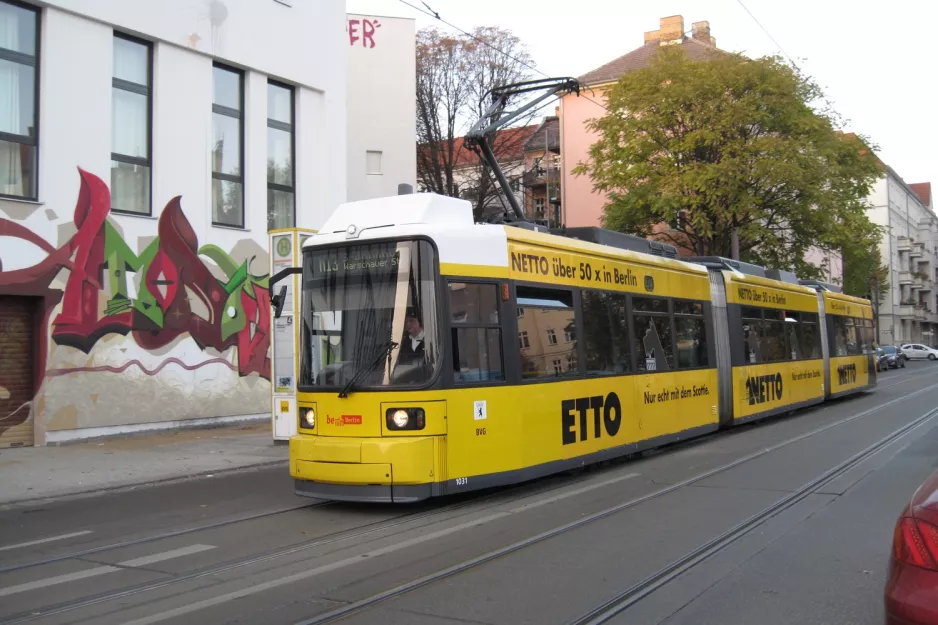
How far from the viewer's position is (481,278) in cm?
899

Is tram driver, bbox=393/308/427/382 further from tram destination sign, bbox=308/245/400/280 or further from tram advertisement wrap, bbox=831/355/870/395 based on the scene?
tram advertisement wrap, bbox=831/355/870/395

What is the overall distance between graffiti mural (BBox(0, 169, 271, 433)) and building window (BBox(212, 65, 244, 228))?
107 centimetres

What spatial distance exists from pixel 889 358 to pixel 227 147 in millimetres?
45143

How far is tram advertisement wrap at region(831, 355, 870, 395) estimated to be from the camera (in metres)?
22.9

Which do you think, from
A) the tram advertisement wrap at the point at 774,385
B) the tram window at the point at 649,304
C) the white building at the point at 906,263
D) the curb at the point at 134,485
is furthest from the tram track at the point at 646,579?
the white building at the point at 906,263

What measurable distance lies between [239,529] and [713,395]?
917 centimetres

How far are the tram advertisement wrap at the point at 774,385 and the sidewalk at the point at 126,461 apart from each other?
8392 mm

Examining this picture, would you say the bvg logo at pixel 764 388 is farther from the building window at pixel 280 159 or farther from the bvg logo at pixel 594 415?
the building window at pixel 280 159

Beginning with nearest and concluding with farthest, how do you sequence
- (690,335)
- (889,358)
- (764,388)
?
(690,335)
(764,388)
(889,358)

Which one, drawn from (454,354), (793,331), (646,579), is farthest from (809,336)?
(646,579)

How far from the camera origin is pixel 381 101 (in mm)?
30469

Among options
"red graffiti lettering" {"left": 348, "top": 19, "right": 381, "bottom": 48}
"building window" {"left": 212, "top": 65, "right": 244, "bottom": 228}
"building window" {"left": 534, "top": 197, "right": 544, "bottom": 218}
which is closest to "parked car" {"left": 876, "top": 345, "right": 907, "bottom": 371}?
"building window" {"left": 534, "top": 197, "right": 544, "bottom": 218}

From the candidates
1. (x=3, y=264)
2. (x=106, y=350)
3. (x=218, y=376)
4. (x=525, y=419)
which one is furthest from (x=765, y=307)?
Result: (x=3, y=264)

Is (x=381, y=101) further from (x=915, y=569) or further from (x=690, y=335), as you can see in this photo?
(x=915, y=569)
